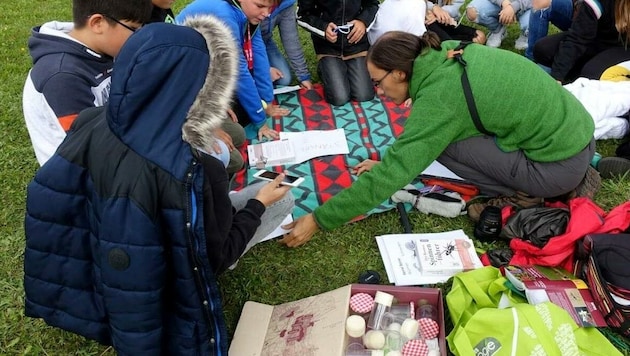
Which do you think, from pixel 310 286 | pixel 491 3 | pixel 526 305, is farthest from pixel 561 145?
pixel 491 3

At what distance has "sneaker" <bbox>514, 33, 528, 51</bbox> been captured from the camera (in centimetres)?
524

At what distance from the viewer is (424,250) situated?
276 centimetres

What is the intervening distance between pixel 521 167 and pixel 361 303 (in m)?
1.25

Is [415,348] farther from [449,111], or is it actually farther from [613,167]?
[613,167]

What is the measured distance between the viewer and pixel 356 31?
175 inches

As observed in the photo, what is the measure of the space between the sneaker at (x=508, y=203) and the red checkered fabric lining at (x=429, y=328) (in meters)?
0.99

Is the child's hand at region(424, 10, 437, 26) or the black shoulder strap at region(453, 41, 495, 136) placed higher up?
the black shoulder strap at region(453, 41, 495, 136)

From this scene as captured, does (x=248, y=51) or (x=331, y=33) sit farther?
(x=331, y=33)

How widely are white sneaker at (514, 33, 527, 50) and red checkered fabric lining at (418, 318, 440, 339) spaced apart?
3.90 m

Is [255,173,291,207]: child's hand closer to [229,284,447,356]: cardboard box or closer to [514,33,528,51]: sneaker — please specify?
[229,284,447,356]: cardboard box

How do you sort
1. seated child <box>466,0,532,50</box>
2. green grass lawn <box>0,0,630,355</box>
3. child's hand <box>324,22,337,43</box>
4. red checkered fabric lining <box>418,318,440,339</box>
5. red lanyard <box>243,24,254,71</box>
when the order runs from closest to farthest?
red checkered fabric lining <box>418,318,440,339</box>
green grass lawn <box>0,0,630,355</box>
red lanyard <box>243,24,254,71</box>
child's hand <box>324,22,337,43</box>
seated child <box>466,0,532,50</box>

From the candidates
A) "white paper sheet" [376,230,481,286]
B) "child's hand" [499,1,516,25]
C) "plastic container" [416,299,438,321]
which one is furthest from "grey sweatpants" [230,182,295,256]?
"child's hand" [499,1,516,25]

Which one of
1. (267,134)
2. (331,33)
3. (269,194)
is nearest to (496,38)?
(331,33)

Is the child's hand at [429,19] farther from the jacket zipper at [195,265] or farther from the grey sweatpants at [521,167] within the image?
the jacket zipper at [195,265]
